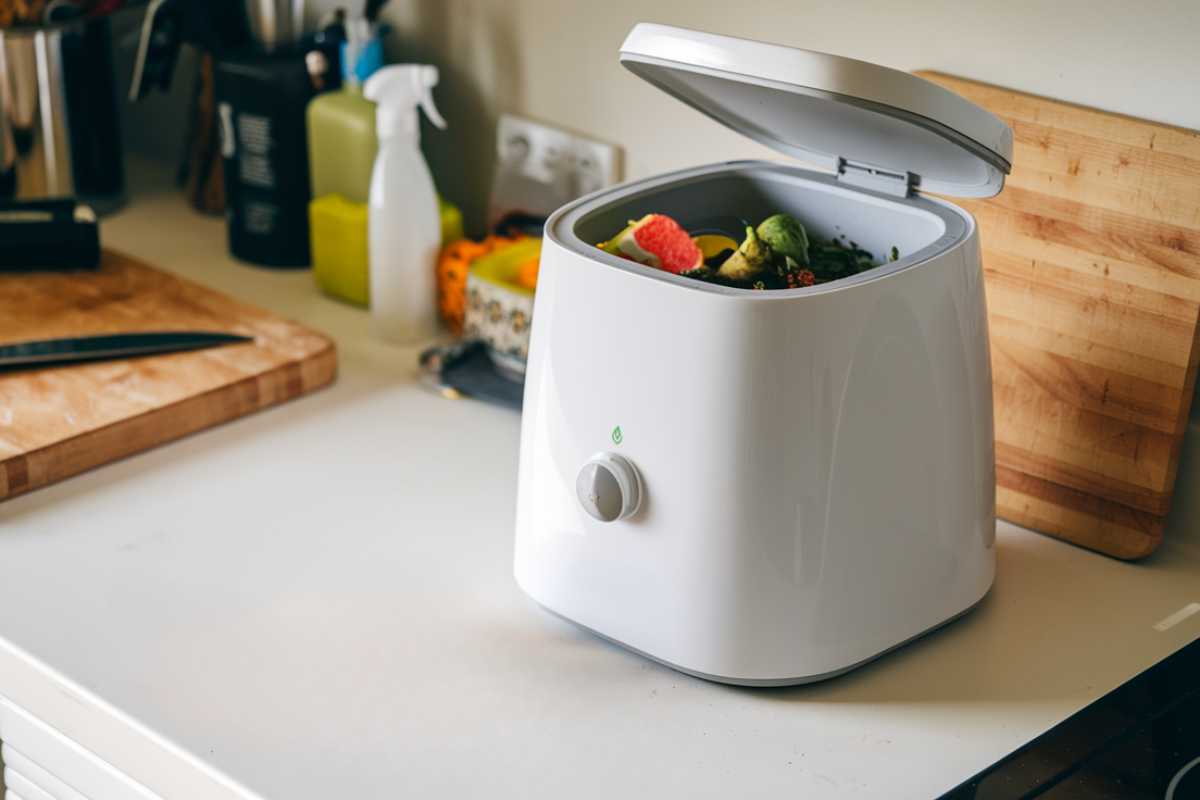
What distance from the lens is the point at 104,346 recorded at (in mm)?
1225

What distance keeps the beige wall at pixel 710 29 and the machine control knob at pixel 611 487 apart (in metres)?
0.43

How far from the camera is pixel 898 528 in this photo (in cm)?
86

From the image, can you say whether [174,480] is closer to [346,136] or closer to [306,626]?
[306,626]

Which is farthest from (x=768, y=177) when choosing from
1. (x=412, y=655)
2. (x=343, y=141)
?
(x=343, y=141)

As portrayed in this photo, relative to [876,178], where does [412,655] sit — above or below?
below

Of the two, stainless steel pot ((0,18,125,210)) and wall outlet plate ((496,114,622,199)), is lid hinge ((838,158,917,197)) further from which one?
stainless steel pot ((0,18,125,210))

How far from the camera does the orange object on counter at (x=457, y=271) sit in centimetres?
133

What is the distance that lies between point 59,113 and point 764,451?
3.40 feet

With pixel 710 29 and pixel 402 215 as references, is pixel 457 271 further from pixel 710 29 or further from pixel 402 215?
pixel 710 29

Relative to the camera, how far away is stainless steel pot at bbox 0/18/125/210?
4.93 feet

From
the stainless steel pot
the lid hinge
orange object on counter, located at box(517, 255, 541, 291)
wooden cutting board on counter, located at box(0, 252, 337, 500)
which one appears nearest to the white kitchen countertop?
wooden cutting board on counter, located at box(0, 252, 337, 500)

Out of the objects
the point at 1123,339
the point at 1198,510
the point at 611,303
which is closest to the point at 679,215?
the point at 611,303

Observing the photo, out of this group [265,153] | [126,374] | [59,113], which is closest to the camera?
[126,374]

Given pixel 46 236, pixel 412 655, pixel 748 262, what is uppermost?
pixel 748 262
